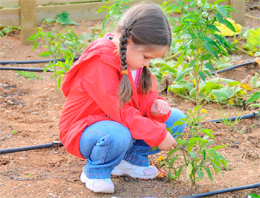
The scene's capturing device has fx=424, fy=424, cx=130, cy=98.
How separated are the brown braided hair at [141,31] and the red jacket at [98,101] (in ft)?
0.23

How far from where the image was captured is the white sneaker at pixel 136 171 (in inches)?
99.0

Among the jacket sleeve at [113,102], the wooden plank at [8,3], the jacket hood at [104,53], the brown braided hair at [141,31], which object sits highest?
the brown braided hair at [141,31]

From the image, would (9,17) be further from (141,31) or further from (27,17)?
(141,31)

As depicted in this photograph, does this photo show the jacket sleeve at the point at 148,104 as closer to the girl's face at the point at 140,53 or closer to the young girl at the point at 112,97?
the young girl at the point at 112,97

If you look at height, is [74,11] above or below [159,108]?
below

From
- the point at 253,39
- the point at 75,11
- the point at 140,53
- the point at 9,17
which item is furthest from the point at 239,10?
the point at 140,53

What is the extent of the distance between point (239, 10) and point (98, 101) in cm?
395

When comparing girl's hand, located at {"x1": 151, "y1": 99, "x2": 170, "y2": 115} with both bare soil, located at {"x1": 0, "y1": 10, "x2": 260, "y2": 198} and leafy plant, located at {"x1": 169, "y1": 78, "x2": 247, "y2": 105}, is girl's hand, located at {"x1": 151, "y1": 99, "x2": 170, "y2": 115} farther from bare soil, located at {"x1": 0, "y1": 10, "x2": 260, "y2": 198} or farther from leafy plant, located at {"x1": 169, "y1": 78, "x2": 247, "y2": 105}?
leafy plant, located at {"x1": 169, "y1": 78, "x2": 247, "y2": 105}

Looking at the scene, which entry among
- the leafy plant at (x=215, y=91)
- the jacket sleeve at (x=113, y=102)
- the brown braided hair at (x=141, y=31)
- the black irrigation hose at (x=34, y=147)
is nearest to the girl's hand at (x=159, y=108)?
the jacket sleeve at (x=113, y=102)

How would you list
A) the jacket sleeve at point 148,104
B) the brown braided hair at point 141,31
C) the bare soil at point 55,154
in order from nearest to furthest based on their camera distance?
the brown braided hair at point 141,31, the bare soil at point 55,154, the jacket sleeve at point 148,104

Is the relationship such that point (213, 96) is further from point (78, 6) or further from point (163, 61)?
point (78, 6)

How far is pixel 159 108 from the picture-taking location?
248 cm

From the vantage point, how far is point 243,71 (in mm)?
4414

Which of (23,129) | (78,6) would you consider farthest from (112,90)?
(78,6)
